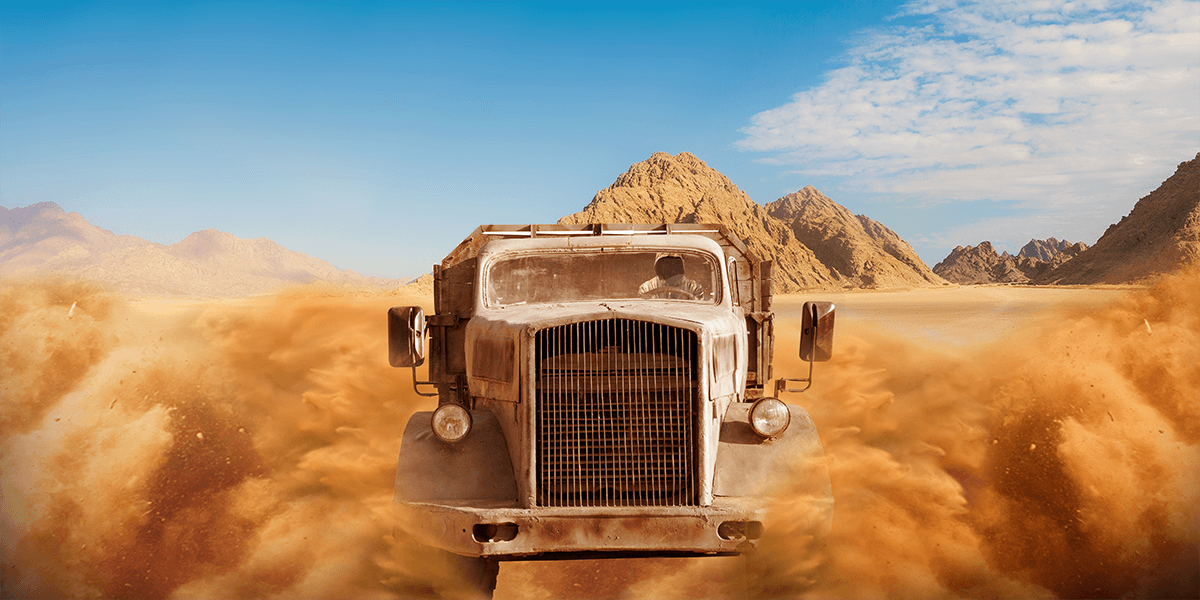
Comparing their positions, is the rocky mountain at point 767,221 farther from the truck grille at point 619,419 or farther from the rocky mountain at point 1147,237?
the truck grille at point 619,419

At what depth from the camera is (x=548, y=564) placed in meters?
7.62

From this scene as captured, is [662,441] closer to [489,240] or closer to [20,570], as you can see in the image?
[489,240]

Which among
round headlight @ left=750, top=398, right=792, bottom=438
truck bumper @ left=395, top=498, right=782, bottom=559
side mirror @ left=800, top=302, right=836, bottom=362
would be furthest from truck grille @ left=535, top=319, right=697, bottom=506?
side mirror @ left=800, top=302, right=836, bottom=362

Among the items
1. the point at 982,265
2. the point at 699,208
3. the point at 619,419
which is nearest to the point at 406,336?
the point at 619,419

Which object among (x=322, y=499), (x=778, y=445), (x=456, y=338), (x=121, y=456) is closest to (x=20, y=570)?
(x=121, y=456)

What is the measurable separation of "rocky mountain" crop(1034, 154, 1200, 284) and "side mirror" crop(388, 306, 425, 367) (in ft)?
328

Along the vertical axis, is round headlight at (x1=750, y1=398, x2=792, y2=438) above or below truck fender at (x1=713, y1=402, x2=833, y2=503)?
above

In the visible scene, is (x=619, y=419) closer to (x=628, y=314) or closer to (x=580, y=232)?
(x=628, y=314)

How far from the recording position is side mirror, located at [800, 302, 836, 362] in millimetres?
6977

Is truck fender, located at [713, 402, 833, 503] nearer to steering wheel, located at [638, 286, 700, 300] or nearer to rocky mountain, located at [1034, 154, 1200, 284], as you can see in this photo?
steering wheel, located at [638, 286, 700, 300]

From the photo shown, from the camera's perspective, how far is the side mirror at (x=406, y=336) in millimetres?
7086

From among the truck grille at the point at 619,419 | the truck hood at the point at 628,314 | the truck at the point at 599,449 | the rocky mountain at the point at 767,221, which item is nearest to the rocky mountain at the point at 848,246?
the rocky mountain at the point at 767,221

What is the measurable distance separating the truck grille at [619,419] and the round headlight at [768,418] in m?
0.76

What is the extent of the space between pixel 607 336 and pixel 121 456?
631 cm
